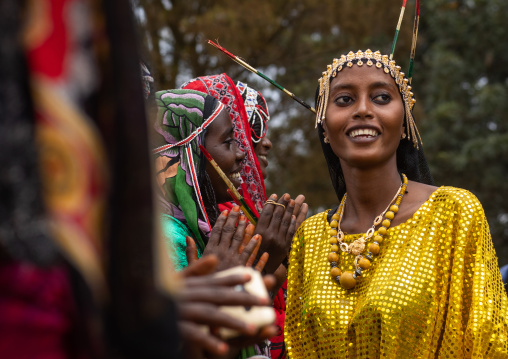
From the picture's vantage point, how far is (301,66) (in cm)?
1145

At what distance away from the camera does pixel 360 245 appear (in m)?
3.07

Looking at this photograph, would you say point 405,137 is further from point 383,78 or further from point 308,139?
point 308,139

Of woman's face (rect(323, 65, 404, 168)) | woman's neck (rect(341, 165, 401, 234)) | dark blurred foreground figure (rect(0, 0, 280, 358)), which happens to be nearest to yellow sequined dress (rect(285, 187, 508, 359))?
woman's neck (rect(341, 165, 401, 234))

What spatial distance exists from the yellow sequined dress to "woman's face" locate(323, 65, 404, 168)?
0.34 metres

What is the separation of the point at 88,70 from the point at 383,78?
2.30 meters

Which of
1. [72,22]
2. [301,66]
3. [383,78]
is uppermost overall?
[301,66]

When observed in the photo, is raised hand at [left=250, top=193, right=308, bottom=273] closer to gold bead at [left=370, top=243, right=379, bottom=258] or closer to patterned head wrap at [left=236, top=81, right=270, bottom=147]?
gold bead at [left=370, top=243, right=379, bottom=258]

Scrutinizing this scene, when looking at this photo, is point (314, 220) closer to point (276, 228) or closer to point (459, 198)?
point (276, 228)

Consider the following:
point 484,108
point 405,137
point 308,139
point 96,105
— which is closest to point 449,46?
point 484,108

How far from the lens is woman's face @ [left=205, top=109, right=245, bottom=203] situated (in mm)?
3785

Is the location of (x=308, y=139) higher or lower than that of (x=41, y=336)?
higher

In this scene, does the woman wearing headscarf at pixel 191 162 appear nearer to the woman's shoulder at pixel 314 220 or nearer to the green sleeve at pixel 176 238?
the green sleeve at pixel 176 238

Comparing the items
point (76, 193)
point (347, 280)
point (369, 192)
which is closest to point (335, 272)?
point (347, 280)

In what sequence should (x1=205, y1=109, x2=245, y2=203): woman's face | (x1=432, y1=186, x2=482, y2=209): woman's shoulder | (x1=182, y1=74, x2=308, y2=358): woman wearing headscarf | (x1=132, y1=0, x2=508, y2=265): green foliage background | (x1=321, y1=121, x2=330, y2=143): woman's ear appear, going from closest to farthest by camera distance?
1. (x1=432, y1=186, x2=482, y2=209): woman's shoulder
2. (x1=321, y1=121, x2=330, y2=143): woman's ear
3. (x1=205, y1=109, x2=245, y2=203): woman's face
4. (x1=182, y1=74, x2=308, y2=358): woman wearing headscarf
5. (x1=132, y1=0, x2=508, y2=265): green foliage background
